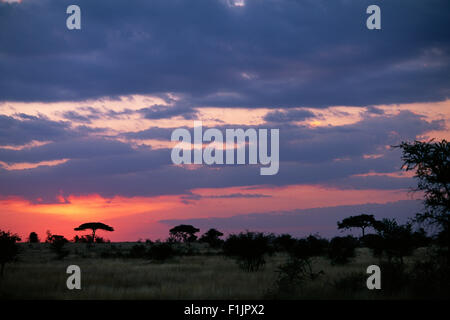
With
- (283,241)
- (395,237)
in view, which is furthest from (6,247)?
(283,241)

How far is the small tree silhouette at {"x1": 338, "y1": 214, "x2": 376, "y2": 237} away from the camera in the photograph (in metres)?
85.3

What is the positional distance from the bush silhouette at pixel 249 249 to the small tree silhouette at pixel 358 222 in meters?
57.4

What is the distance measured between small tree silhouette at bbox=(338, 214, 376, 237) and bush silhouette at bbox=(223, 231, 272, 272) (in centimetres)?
5737

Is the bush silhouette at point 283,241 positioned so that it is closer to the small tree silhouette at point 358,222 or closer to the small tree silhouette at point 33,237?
the small tree silhouette at point 358,222

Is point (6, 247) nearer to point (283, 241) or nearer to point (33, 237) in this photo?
point (283, 241)

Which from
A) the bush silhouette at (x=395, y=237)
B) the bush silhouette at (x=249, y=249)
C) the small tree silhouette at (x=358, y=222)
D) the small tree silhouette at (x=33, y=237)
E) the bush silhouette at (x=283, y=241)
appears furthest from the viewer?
the small tree silhouette at (x=33, y=237)

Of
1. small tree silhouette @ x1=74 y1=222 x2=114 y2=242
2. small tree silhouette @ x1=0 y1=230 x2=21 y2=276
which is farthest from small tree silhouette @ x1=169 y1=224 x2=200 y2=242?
small tree silhouette @ x1=0 y1=230 x2=21 y2=276

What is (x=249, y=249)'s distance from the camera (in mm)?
Result: 33312

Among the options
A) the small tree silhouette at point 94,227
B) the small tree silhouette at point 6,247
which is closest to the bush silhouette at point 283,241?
the small tree silhouette at point 6,247

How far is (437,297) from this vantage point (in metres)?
15.3

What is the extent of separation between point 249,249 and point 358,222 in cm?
5978

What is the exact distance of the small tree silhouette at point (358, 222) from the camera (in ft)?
280

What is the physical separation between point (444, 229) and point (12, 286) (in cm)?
2052
